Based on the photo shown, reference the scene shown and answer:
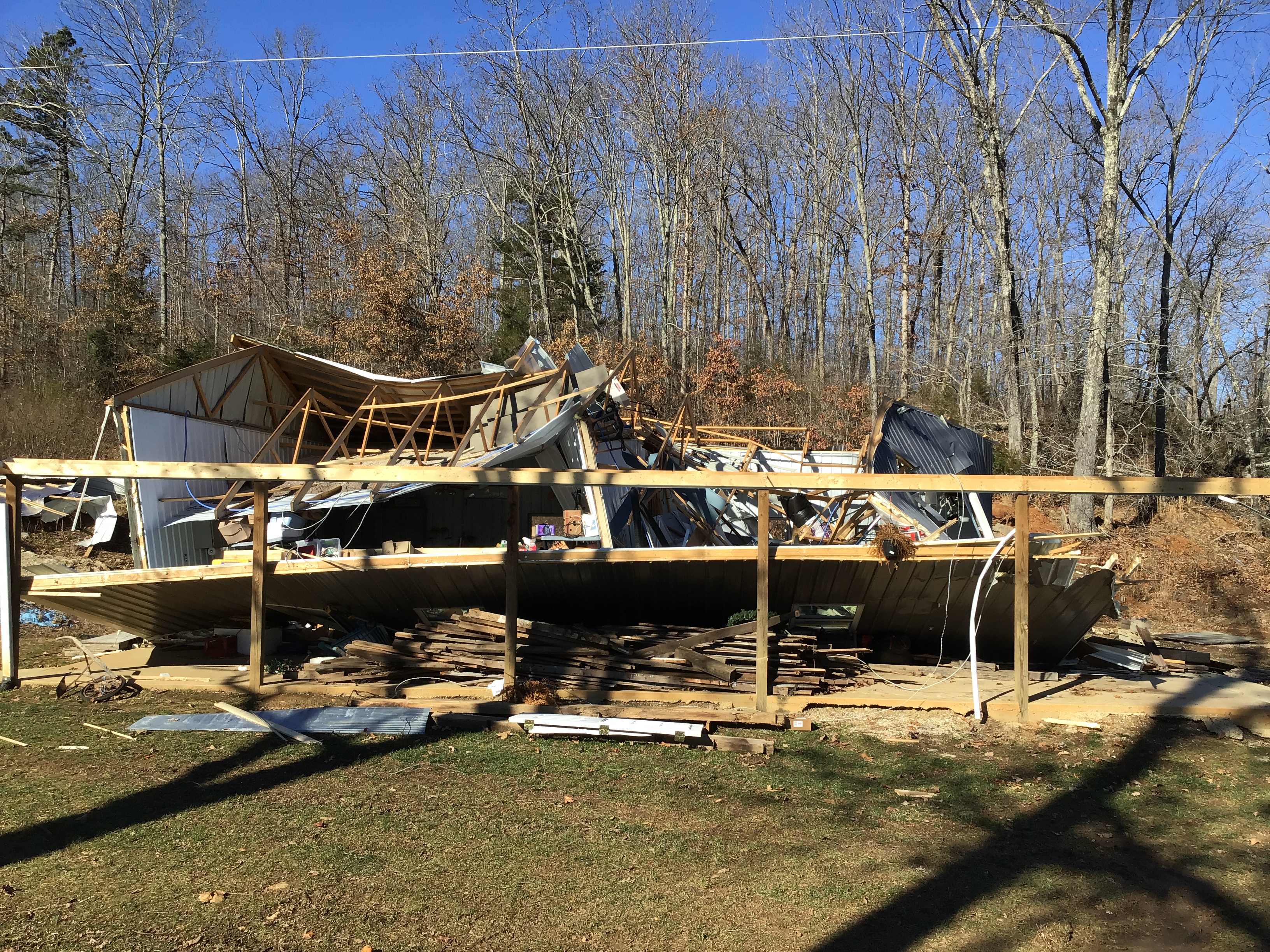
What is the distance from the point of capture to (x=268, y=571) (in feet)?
28.9

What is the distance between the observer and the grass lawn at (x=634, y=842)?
4.05 metres

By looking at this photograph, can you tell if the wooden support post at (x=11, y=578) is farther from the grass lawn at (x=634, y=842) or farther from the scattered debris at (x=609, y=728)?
the scattered debris at (x=609, y=728)

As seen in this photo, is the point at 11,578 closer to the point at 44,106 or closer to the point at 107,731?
Result: the point at 107,731

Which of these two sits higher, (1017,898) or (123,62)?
(123,62)

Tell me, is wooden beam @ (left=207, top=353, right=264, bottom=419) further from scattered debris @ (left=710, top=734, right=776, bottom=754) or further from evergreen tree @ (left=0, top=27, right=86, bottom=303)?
evergreen tree @ (left=0, top=27, right=86, bottom=303)

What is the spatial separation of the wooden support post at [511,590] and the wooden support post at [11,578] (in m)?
4.63

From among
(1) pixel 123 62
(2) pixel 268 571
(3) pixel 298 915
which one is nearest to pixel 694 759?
(3) pixel 298 915

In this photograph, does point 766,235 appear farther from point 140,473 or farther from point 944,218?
point 140,473

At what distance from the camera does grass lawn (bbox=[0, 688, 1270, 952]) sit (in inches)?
159

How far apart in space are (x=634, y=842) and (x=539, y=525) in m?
5.09

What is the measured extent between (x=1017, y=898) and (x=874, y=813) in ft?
4.11

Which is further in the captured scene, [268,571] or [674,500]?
[674,500]

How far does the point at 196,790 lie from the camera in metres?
5.74

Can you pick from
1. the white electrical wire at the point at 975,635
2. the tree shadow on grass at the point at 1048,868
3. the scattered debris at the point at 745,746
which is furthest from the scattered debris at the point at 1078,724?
the scattered debris at the point at 745,746
